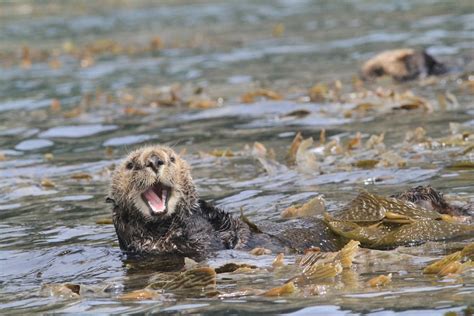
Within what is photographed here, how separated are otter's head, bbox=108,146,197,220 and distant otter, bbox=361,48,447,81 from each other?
6.54 meters

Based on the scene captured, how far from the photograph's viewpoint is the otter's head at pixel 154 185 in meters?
5.11

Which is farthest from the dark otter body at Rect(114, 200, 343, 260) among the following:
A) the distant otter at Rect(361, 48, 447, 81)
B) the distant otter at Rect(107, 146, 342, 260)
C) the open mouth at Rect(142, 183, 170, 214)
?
the distant otter at Rect(361, 48, 447, 81)

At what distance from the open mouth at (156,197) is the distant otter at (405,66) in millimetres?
6663

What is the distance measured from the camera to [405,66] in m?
11.6

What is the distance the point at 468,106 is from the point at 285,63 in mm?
4751

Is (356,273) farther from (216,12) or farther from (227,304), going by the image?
(216,12)

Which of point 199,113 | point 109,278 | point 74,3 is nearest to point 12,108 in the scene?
point 199,113

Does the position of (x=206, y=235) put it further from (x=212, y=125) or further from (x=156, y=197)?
(x=212, y=125)

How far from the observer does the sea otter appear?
5184 millimetres

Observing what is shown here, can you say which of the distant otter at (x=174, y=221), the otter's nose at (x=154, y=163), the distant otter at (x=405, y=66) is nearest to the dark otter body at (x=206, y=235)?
the distant otter at (x=174, y=221)

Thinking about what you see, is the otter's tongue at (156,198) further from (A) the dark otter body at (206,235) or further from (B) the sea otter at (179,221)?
(A) the dark otter body at (206,235)

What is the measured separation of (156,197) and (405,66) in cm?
679

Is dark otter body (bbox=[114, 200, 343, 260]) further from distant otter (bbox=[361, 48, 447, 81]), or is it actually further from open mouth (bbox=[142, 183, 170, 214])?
distant otter (bbox=[361, 48, 447, 81])

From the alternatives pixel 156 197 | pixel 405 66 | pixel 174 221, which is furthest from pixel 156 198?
pixel 405 66
